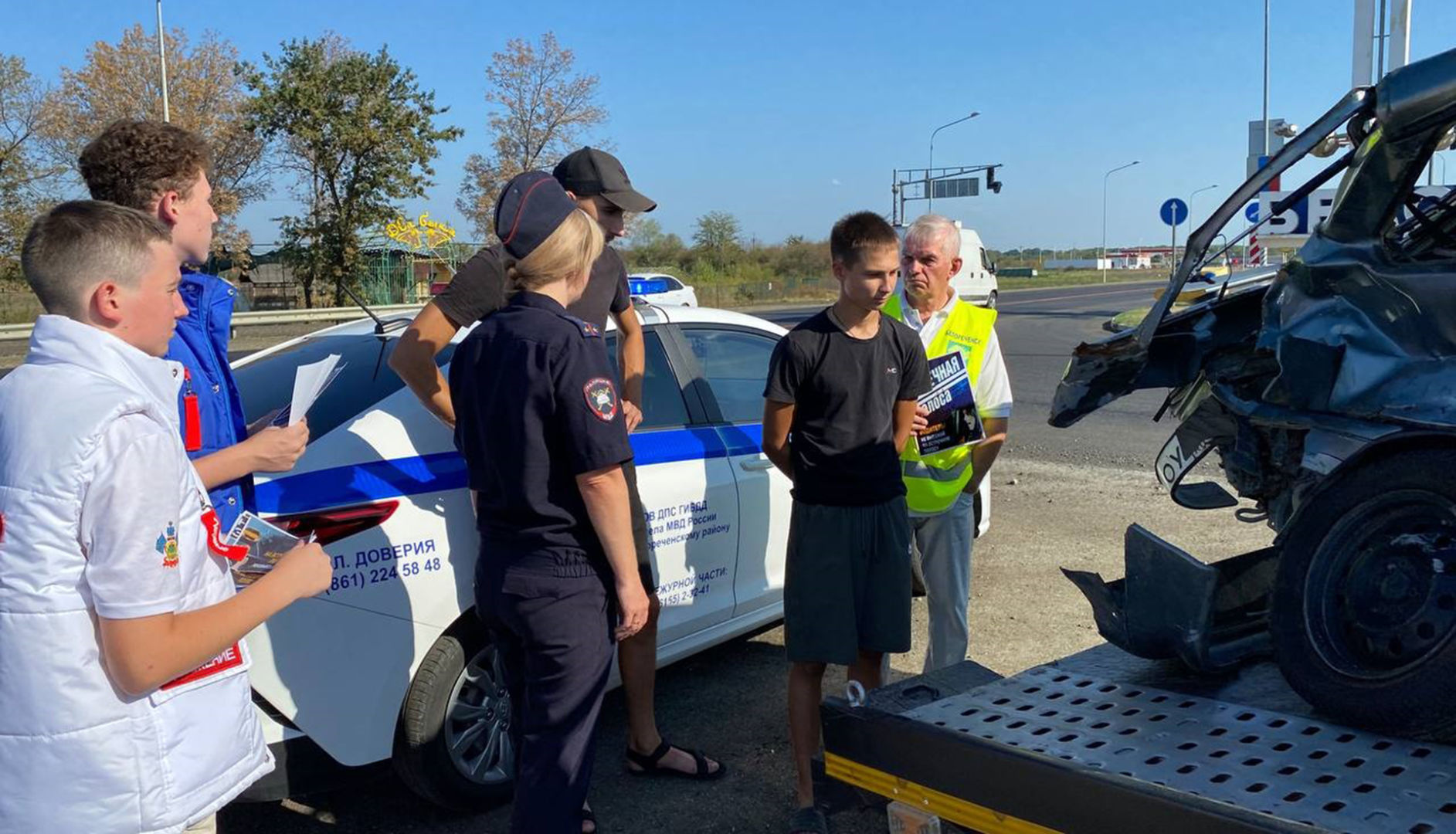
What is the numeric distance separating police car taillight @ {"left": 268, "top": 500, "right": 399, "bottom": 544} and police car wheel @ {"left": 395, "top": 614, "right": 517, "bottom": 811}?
0.44 m

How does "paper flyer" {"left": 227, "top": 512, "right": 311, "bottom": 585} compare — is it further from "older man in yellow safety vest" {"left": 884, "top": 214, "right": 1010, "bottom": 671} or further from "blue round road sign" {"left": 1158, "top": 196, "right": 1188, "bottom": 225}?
"blue round road sign" {"left": 1158, "top": 196, "right": 1188, "bottom": 225}

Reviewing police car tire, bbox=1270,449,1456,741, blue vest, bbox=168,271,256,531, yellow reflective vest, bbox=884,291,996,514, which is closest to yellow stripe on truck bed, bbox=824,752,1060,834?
police car tire, bbox=1270,449,1456,741

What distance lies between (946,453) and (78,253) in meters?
2.64

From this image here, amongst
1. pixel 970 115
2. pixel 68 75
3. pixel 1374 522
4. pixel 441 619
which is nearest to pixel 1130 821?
pixel 1374 522

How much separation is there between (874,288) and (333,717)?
1972 mm

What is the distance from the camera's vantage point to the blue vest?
2760 mm

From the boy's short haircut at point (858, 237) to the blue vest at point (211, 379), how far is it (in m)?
1.73

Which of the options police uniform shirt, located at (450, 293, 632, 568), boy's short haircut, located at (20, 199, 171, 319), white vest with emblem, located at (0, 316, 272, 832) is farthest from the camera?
police uniform shirt, located at (450, 293, 632, 568)

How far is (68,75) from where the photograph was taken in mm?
35469

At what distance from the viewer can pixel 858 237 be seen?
3.22 meters

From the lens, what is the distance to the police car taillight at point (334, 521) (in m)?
3.02

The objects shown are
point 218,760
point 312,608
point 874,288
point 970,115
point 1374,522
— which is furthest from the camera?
point 970,115

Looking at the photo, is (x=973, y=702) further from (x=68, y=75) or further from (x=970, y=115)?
(x=970, y=115)

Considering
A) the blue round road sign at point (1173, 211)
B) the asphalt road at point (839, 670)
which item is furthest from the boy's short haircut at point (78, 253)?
the blue round road sign at point (1173, 211)
